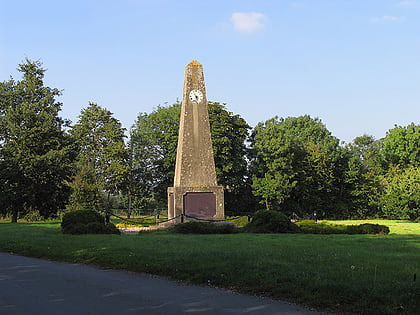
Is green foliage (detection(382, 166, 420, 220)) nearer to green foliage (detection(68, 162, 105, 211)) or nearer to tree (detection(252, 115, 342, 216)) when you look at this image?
tree (detection(252, 115, 342, 216))

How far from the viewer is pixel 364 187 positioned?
54.9m

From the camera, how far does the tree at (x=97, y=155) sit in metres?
45.6

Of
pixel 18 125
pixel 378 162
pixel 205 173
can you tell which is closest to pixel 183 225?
pixel 205 173

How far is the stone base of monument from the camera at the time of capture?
2722 centimetres

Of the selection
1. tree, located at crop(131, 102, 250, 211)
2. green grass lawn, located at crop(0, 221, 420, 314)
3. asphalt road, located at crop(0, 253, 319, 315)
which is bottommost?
asphalt road, located at crop(0, 253, 319, 315)

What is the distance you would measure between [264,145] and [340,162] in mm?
13647

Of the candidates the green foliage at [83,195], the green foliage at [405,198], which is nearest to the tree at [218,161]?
the green foliage at [83,195]

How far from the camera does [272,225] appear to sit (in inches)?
851

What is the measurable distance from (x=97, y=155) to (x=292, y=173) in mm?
23652

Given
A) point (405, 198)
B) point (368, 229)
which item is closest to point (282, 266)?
point (368, 229)

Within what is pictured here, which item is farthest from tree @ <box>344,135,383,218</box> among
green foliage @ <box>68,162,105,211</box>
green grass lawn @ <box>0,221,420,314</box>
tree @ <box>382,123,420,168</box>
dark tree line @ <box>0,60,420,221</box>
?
green grass lawn @ <box>0,221,420,314</box>

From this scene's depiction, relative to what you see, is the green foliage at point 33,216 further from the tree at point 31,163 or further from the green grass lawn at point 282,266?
the green grass lawn at point 282,266

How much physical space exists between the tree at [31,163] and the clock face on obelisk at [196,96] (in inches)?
644

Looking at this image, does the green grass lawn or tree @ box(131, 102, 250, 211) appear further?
tree @ box(131, 102, 250, 211)
